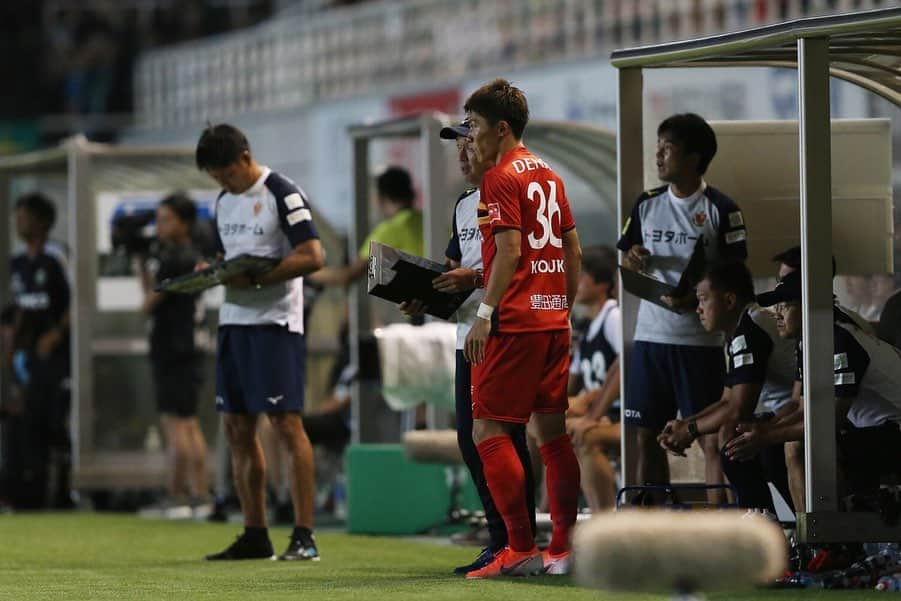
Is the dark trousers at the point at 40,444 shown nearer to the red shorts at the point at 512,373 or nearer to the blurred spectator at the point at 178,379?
the blurred spectator at the point at 178,379

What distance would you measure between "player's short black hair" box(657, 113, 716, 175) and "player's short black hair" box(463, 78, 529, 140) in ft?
2.88

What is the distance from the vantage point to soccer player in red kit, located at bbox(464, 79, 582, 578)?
7320mm

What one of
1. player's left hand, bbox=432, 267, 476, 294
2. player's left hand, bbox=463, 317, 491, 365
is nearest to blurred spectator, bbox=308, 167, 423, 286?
player's left hand, bbox=432, 267, 476, 294

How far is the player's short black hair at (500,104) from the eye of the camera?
754 cm

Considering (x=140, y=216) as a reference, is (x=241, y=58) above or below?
above

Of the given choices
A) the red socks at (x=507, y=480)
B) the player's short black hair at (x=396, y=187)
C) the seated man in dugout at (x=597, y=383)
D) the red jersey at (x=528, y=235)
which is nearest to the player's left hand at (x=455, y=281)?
the red jersey at (x=528, y=235)

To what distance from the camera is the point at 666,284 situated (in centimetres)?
816

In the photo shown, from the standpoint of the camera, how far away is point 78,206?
13648 mm

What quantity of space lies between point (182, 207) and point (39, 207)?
5.50ft

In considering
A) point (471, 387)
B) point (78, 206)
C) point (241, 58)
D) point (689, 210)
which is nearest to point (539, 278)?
point (471, 387)

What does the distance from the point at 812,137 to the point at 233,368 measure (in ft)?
10.3

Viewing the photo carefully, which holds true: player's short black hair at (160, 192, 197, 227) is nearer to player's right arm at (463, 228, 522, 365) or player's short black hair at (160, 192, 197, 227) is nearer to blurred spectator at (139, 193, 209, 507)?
blurred spectator at (139, 193, 209, 507)

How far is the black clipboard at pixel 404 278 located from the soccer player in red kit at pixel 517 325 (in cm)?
30

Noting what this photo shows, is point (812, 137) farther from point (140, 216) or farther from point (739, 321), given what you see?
point (140, 216)
